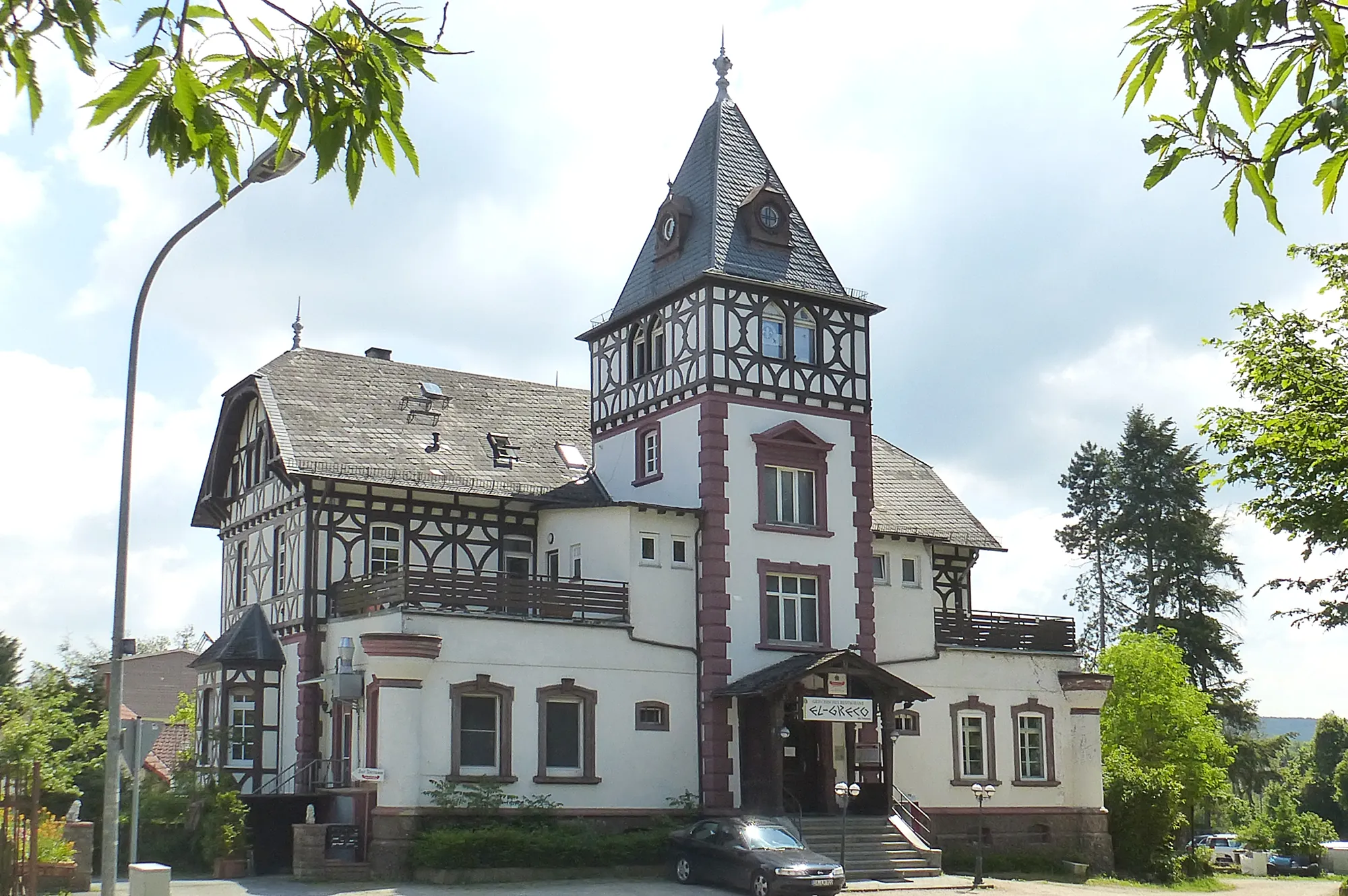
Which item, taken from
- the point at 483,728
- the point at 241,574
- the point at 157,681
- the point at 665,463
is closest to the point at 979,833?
the point at 483,728

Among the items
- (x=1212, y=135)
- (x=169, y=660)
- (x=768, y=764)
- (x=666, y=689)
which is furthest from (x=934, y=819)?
(x=169, y=660)

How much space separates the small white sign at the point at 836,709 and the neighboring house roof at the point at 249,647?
37.3ft

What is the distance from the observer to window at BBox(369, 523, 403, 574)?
33.3 meters

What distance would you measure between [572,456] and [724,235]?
6.76 meters

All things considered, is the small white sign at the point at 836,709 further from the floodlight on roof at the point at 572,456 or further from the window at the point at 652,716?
the floodlight on roof at the point at 572,456

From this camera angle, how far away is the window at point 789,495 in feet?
113

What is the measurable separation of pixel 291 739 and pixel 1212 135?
97.7 feet

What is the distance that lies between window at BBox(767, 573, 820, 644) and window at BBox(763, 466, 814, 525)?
1.27 meters

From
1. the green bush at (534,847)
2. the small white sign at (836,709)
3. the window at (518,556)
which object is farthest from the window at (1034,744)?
the window at (518,556)

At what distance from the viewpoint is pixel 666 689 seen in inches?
1286

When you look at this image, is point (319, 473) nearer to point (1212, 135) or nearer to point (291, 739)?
point (291, 739)

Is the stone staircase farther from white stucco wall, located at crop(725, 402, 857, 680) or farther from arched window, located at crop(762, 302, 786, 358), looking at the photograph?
arched window, located at crop(762, 302, 786, 358)

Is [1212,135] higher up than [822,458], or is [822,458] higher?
[822,458]

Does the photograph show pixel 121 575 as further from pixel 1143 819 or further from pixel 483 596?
pixel 1143 819
